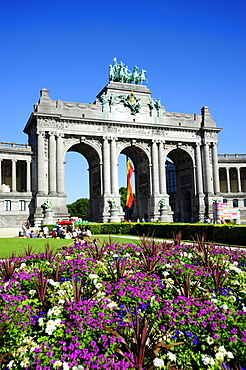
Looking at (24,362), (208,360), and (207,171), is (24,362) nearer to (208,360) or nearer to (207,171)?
(208,360)

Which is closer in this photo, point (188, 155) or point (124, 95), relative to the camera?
point (124, 95)

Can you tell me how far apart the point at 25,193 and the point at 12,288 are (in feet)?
164

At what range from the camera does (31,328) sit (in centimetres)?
704

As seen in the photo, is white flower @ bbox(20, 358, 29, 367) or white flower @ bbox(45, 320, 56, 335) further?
white flower @ bbox(45, 320, 56, 335)

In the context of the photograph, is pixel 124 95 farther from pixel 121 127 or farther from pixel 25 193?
pixel 25 193

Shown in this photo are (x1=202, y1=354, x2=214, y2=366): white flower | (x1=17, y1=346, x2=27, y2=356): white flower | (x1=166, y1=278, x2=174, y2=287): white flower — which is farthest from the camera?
(x1=166, y1=278, x2=174, y2=287): white flower

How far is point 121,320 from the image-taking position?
23.2ft

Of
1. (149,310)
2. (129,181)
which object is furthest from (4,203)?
(149,310)

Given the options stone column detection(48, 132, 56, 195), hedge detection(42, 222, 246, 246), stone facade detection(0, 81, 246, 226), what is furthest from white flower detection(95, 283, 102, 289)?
stone column detection(48, 132, 56, 195)

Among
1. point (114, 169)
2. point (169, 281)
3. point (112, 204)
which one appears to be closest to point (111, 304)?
point (169, 281)

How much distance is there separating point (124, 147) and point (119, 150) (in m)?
1.15

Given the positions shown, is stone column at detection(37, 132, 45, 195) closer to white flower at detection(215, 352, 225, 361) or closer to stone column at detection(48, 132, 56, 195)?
stone column at detection(48, 132, 56, 195)

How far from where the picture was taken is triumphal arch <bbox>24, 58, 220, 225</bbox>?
5416 cm

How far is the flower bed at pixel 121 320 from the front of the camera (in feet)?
19.4
